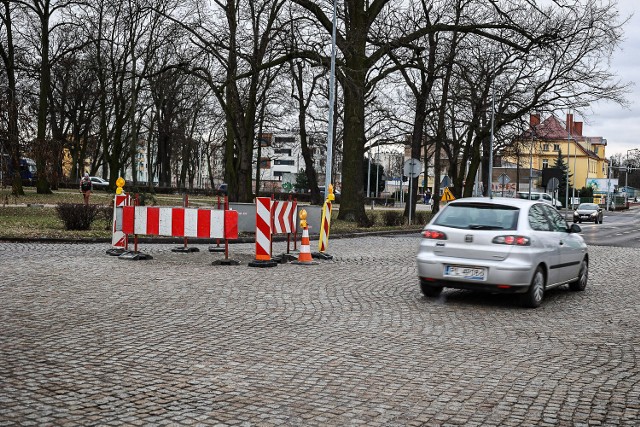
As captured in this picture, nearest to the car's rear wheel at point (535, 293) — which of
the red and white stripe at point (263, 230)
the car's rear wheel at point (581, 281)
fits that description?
the car's rear wheel at point (581, 281)

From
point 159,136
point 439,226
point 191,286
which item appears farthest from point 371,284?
point 159,136

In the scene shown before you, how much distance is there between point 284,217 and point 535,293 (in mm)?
6876

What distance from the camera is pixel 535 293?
1090 centimetres

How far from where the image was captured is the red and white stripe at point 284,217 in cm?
1616

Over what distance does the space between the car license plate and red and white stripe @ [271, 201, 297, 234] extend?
568cm

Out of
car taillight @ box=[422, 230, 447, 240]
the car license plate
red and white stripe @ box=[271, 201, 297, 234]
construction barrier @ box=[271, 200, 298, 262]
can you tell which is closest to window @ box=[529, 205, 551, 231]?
the car license plate

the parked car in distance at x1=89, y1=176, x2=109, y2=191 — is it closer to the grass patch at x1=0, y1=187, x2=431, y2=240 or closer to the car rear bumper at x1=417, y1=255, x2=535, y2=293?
the grass patch at x1=0, y1=187, x2=431, y2=240

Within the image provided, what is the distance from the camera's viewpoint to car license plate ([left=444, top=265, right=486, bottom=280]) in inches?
424

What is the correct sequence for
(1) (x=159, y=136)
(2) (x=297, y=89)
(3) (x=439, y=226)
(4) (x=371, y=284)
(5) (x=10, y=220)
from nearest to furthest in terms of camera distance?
(3) (x=439, y=226), (4) (x=371, y=284), (5) (x=10, y=220), (2) (x=297, y=89), (1) (x=159, y=136)

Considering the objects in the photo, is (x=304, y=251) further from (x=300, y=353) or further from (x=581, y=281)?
(x=300, y=353)

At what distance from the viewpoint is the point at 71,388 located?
578cm

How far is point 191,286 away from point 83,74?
45029 mm

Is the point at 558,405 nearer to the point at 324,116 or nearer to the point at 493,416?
the point at 493,416

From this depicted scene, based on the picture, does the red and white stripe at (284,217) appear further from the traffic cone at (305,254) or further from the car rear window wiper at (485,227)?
the car rear window wiper at (485,227)
